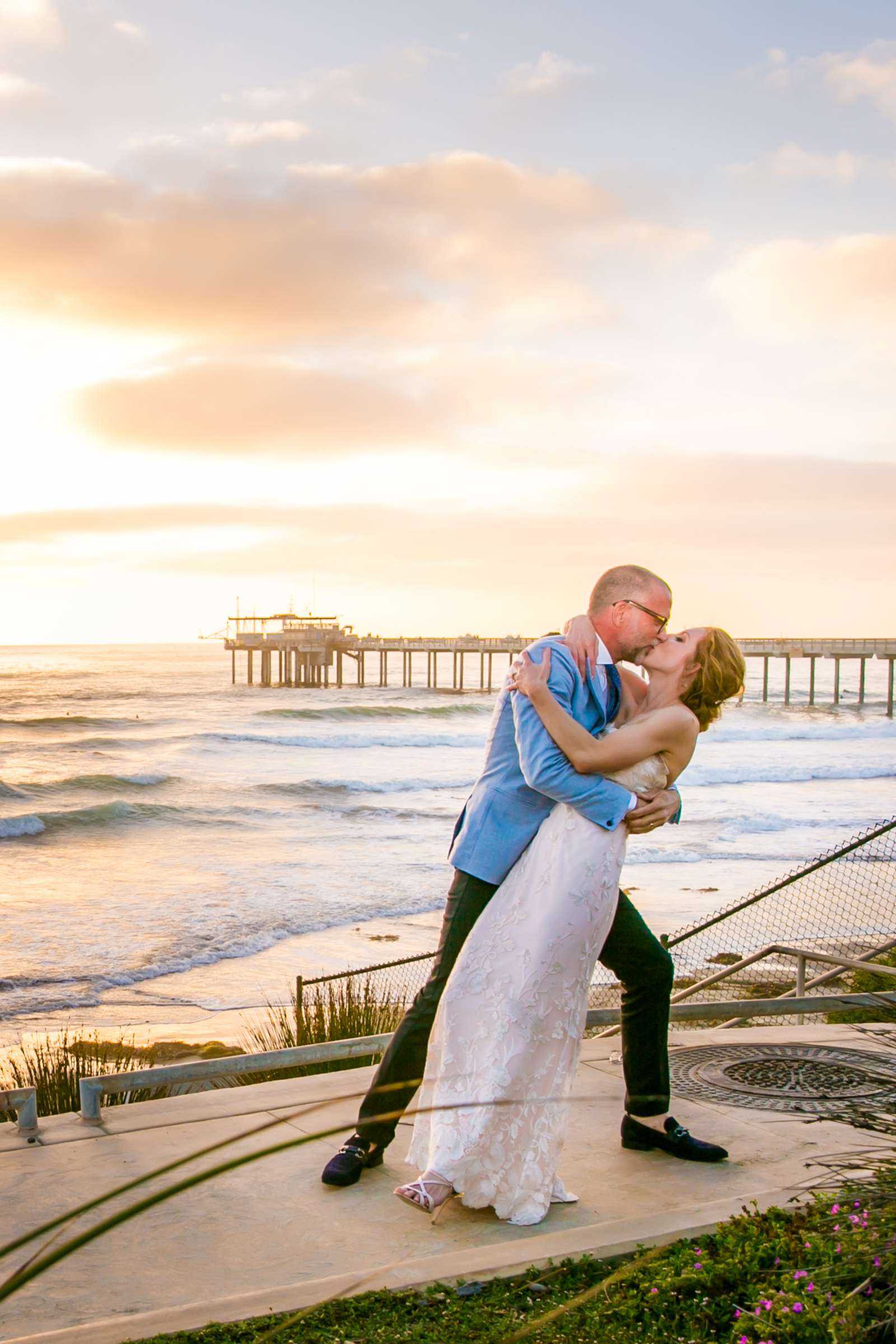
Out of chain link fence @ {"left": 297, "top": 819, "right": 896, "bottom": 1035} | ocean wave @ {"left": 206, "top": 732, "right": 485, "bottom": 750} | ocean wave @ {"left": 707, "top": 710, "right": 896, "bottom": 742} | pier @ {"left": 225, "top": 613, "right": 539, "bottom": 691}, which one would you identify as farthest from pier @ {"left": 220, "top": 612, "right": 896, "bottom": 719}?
chain link fence @ {"left": 297, "top": 819, "right": 896, "bottom": 1035}

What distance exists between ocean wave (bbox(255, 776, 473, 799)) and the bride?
27.7 meters

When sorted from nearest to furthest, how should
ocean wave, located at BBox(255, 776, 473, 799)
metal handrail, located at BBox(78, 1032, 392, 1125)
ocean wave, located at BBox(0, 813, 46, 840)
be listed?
metal handrail, located at BBox(78, 1032, 392, 1125)
ocean wave, located at BBox(0, 813, 46, 840)
ocean wave, located at BBox(255, 776, 473, 799)

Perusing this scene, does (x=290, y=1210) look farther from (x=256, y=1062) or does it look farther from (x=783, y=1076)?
(x=783, y=1076)

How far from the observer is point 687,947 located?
13945 millimetres

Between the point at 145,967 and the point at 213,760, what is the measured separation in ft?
88.2

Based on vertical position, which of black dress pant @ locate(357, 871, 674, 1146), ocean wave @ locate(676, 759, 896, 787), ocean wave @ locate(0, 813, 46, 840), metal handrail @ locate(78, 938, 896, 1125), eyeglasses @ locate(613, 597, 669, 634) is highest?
eyeglasses @ locate(613, 597, 669, 634)

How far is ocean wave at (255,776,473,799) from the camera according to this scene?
32.0 meters

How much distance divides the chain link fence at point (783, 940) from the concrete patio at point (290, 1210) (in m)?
4.00

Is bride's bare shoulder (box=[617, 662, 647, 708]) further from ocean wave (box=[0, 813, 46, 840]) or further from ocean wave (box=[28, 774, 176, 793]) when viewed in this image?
ocean wave (box=[28, 774, 176, 793])

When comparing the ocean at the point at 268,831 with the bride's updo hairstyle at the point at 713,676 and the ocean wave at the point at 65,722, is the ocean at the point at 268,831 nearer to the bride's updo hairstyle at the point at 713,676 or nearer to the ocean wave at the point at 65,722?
the ocean wave at the point at 65,722

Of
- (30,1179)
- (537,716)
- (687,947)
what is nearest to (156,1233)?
(30,1179)

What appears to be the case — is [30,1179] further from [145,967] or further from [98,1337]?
[145,967]

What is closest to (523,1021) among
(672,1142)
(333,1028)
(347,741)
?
(672,1142)

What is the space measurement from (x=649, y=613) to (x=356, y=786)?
29609mm
